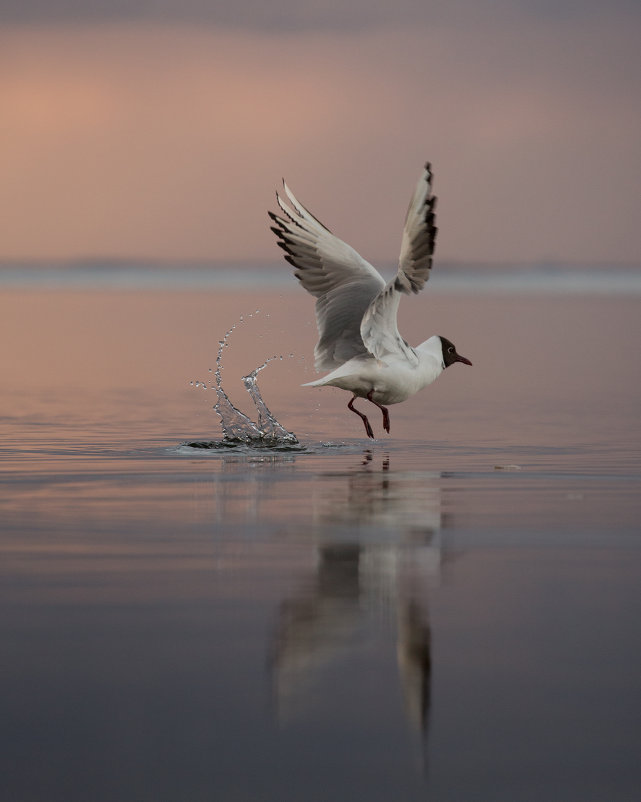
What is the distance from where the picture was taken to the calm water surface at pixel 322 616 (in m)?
4.55

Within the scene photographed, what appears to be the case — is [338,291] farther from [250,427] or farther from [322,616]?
[322,616]

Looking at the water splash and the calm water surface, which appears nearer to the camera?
the calm water surface

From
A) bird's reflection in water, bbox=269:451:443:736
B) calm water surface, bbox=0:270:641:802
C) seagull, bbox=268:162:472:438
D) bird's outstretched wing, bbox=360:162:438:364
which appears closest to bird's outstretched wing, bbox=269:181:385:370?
seagull, bbox=268:162:472:438

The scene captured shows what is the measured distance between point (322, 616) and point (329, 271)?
8.00 metres

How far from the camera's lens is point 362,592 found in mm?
6684

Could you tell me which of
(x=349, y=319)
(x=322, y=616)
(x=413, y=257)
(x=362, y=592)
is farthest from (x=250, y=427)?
(x=322, y=616)

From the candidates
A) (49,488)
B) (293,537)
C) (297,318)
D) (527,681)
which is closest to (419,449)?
(49,488)

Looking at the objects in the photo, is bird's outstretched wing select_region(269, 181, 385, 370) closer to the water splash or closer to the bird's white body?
the bird's white body

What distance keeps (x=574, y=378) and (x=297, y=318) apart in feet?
57.6

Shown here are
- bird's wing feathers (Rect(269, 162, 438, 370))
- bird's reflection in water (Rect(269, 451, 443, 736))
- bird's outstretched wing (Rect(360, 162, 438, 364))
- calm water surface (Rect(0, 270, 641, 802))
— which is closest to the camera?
calm water surface (Rect(0, 270, 641, 802))

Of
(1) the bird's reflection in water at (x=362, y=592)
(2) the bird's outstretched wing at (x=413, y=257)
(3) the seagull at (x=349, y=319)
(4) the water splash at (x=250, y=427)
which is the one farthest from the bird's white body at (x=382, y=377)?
(1) the bird's reflection in water at (x=362, y=592)

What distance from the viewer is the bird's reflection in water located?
535cm

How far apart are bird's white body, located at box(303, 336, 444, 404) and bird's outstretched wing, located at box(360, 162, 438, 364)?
44 cm

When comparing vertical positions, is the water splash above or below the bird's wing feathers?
below
